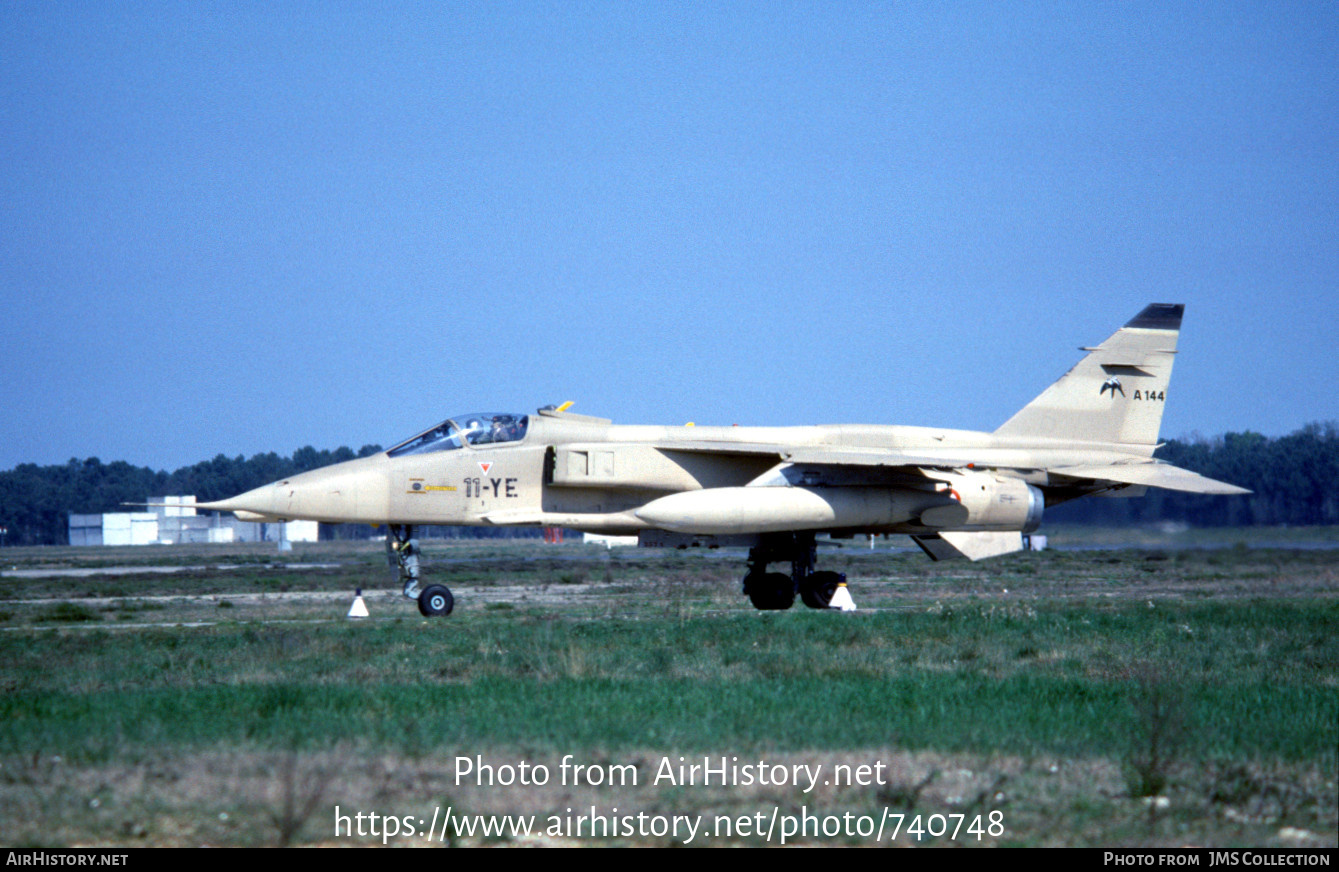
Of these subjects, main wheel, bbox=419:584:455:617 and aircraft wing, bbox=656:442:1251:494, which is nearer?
main wheel, bbox=419:584:455:617

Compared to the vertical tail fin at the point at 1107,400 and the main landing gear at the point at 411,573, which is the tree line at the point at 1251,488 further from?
the main landing gear at the point at 411,573

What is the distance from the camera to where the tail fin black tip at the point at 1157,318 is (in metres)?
20.9

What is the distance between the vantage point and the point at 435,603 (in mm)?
17625

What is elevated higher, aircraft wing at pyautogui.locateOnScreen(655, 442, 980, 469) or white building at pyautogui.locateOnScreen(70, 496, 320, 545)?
aircraft wing at pyautogui.locateOnScreen(655, 442, 980, 469)

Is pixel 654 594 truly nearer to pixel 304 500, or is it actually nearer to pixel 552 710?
pixel 304 500

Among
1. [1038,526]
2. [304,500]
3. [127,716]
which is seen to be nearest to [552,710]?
[127,716]

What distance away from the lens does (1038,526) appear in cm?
1914

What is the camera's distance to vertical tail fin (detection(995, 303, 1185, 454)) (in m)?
20.6

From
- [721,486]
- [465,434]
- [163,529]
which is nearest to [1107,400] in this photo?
[721,486]

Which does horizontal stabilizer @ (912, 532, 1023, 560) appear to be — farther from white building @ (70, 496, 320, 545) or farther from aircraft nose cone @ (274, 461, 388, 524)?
white building @ (70, 496, 320, 545)

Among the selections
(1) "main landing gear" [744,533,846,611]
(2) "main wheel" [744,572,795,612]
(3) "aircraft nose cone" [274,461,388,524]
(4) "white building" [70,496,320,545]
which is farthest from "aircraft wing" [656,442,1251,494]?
(4) "white building" [70,496,320,545]

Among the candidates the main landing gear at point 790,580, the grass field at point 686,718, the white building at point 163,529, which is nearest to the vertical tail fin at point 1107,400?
the grass field at point 686,718

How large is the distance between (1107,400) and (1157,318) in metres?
1.72

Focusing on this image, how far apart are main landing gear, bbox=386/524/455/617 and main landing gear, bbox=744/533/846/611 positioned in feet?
16.1
